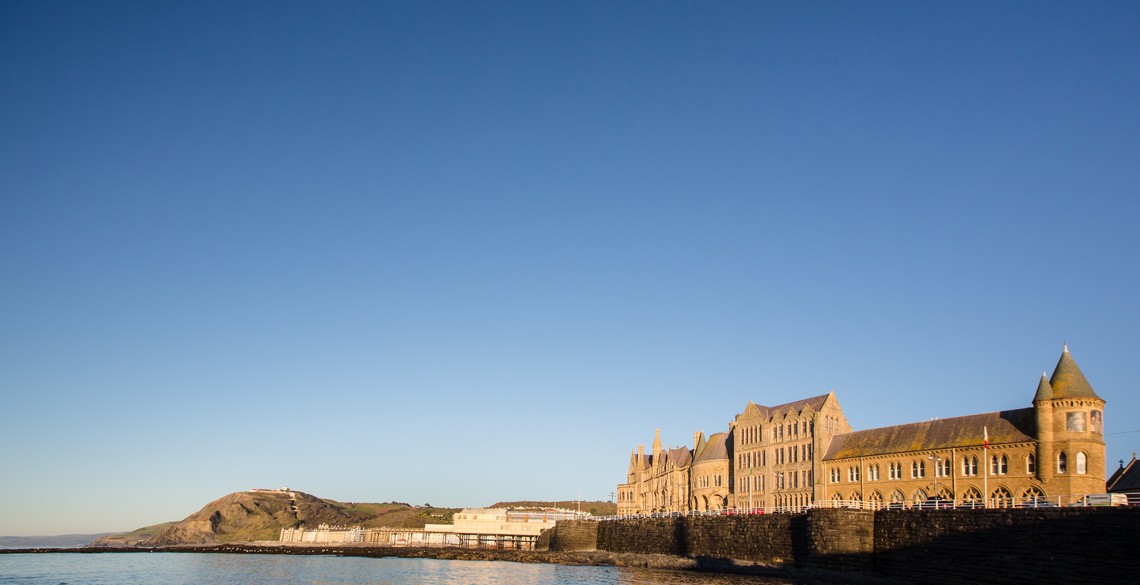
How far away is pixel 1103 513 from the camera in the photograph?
41188 mm

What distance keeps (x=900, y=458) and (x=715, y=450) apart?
3067 centimetres

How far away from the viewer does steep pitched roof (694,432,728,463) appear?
10525cm

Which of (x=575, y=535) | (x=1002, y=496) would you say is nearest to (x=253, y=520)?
(x=575, y=535)

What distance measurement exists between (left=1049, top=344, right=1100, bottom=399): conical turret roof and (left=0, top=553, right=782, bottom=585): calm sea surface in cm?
2687

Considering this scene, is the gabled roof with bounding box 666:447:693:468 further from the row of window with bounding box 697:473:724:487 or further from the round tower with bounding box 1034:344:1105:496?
the round tower with bounding box 1034:344:1105:496

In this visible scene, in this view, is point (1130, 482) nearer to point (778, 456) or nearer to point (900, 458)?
point (900, 458)

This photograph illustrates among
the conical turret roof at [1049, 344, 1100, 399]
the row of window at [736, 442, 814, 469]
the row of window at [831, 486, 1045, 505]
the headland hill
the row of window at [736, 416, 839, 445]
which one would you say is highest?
the conical turret roof at [1049, 344, 1100, 399]

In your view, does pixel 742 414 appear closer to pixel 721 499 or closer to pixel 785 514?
pixel 721 499

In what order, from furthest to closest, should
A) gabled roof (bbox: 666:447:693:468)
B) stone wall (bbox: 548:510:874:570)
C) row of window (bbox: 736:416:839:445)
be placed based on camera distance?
gabled roof (bbox: 666:447:693:468) < row of window (bbox: 736:416:839:445) < stone wall (bbox: 548:510:874:570)

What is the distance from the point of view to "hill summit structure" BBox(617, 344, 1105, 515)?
2510 inches

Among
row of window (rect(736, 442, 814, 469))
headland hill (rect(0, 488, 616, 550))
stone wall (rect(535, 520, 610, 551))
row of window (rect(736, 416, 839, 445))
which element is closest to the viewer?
row of window (rect(736, 416, 839, 445))

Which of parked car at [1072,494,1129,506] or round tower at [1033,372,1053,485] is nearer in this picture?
parked car at [1072,494,1129,506]

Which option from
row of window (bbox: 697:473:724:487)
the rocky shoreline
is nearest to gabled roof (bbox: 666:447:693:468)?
row of window (bbox: 697:473:724:487)

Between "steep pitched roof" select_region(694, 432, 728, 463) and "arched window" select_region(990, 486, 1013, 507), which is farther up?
"steep pitched roof" select_region(694, 432, 728, 463)
